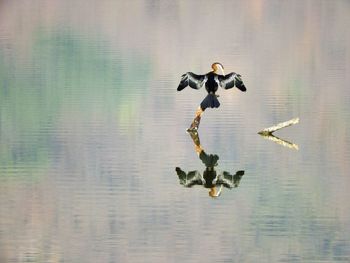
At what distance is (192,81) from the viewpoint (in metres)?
5.13

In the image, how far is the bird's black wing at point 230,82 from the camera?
513 centimetres

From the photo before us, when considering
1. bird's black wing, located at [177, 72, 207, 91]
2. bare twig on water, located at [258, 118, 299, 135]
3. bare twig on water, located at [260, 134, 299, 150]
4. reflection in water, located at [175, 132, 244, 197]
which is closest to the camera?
reflection in water, located at [175, 132, 244, 197]

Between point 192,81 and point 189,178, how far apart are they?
3.27 ft

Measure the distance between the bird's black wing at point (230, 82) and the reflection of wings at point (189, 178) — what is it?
0.91 metres

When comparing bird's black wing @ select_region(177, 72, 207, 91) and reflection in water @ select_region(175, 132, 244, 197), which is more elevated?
bird's black wing @ select_region(177, 72, 207, 91)

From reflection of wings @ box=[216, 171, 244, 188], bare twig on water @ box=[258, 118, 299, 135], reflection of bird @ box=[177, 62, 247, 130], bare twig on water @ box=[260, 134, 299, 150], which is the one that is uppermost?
reflection of bird @ box=[177, 62, 247, 130]

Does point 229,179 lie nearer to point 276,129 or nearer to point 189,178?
point 189,178

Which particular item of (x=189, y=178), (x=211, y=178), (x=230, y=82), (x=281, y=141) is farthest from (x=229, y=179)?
(x=230, y=82)

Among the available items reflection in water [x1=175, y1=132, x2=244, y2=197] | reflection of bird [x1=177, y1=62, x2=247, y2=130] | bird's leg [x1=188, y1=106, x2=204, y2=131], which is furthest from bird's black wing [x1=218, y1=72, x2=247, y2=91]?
reflection in water [x1=175, y1=132, x2=244, y2=197]

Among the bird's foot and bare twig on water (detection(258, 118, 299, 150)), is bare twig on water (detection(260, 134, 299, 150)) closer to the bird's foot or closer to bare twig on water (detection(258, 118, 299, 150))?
bare twig on water (detection(258, 118, 299, 150))

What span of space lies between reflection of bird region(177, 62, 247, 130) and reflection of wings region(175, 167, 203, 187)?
2.59 ft

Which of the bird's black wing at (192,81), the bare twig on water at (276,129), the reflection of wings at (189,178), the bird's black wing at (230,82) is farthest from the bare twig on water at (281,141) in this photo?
the reflection of wings at (189,178)

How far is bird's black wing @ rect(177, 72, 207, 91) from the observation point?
512 centimetres

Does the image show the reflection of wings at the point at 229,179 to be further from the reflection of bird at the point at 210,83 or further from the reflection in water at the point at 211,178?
the reflection of bird at the point at 210,83
